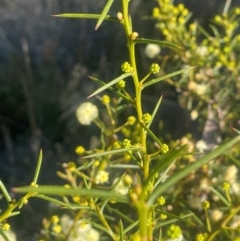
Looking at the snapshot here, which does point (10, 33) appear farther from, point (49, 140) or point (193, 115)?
point (193, 115)

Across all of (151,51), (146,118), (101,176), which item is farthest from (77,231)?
(151,51)

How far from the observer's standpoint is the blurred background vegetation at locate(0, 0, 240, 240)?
2.36 feet

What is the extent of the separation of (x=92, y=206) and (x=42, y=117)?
361 millimetres

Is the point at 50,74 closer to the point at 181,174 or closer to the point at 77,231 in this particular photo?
the point at 77,231

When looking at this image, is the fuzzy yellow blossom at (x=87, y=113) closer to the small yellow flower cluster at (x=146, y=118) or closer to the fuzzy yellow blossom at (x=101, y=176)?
the fuzzy yellow blossom at (x=101, y=176)

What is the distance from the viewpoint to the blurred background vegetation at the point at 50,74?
0.72 m

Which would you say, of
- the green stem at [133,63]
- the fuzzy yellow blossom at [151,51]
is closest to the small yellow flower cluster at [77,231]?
the green stem at [133,63]

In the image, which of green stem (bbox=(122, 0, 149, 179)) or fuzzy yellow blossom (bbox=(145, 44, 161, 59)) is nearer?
green stem (bbox=(122, 0, 149, 179))

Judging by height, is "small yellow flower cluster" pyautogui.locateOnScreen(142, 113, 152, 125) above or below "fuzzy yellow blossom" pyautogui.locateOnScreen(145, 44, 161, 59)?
above

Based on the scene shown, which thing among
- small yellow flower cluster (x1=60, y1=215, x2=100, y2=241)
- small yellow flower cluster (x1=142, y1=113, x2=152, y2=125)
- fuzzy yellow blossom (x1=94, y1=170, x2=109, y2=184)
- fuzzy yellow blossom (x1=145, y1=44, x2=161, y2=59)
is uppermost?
small yellow flower cluster (x1=142, y1=113, x2=152, y2=125)

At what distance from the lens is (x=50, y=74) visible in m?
0.75

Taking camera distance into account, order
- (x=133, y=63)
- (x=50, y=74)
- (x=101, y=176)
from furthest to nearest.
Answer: (x=50, y=74)
(x=101, y=176)
(x=133, y=63)

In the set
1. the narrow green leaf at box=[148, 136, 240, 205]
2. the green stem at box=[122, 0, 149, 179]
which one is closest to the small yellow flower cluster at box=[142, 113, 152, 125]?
the green stem at box=[122, 0, 149, 179]

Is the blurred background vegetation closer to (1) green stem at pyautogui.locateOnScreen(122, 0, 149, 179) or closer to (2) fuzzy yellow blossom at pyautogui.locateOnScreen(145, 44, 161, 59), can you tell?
(2) fuzzy yellow blossom at pyautogui.locateOnScreen(145, 44, 161, 59)
